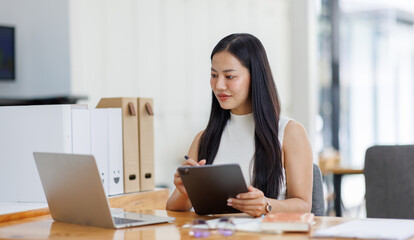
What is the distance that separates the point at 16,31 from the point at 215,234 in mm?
2989

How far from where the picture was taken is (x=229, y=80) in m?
2.09

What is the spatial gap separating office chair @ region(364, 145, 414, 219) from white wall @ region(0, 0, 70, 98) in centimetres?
210

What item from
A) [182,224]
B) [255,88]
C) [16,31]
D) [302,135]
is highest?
[16,31]

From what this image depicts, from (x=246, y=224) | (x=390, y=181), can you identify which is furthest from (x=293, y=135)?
(x=390, y=181)

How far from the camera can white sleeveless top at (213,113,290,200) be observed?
216 cm

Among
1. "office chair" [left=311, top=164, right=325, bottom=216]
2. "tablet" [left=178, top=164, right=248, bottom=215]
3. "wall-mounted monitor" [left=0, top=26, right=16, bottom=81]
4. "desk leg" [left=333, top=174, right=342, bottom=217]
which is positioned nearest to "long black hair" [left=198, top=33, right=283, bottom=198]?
"office chair" [left=311, top=164, right=325, bottom=216]

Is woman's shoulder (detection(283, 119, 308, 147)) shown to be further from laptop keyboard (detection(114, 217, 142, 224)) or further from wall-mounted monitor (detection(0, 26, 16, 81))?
wall-mounted monitor (detection(0, 26, 16, 81))

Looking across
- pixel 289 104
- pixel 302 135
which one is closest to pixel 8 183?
pixel 302 135

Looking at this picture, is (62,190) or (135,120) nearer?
(62,190)

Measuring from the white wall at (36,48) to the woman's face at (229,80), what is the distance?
2.07 metres

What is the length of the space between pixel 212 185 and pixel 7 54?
2666 mm

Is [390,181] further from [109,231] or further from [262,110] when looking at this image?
[109,231]

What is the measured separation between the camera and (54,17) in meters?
3.98

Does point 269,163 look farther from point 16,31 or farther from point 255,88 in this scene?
point 16,31
